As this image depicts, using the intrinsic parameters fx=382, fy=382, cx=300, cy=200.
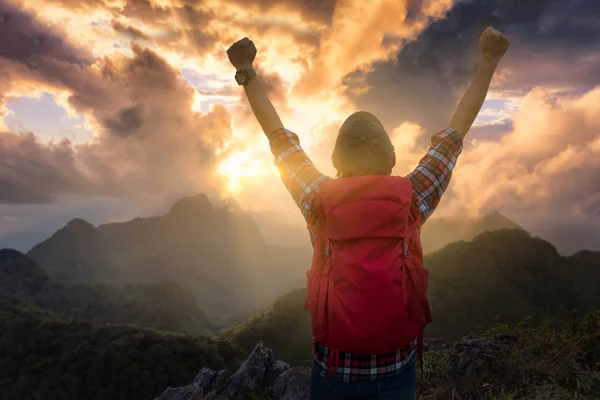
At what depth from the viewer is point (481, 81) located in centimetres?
285

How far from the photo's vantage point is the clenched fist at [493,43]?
2854 mm

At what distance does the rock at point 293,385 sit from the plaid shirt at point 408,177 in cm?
551

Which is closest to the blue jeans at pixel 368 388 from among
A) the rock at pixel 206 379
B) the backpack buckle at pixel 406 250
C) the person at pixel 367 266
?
the person at pixel 367 266

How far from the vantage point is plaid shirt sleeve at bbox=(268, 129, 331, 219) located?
2.59 m

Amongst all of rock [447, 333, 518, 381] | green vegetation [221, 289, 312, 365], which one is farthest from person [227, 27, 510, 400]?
green vegetation [221, 289, 312, 365]

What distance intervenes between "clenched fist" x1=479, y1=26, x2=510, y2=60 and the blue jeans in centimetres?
233

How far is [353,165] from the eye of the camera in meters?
2.43

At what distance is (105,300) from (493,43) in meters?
154

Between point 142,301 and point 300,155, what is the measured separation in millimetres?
153922

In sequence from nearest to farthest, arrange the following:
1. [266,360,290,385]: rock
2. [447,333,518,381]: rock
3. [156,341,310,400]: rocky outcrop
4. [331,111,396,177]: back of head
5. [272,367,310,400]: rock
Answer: [331,111,396,177]: back of head
[447,333,518,381]: rock
[272,367,310,400]: rock
[156,341,310,400]: rocky outcrop
[266,360,290,385]: rock

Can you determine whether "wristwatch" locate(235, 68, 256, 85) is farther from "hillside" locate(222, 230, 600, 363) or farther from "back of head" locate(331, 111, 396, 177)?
"hillside" locate(222, 230, 600, 363)

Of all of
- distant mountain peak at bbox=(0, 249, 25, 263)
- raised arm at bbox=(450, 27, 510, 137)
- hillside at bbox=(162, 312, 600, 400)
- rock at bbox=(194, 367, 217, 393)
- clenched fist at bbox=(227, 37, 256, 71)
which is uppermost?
distant mountain peak at bbox=(0, 249, 25, 263)

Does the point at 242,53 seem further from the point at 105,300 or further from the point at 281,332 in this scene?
the point at 105,300

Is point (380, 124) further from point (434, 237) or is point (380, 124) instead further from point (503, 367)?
point (434, 237)
